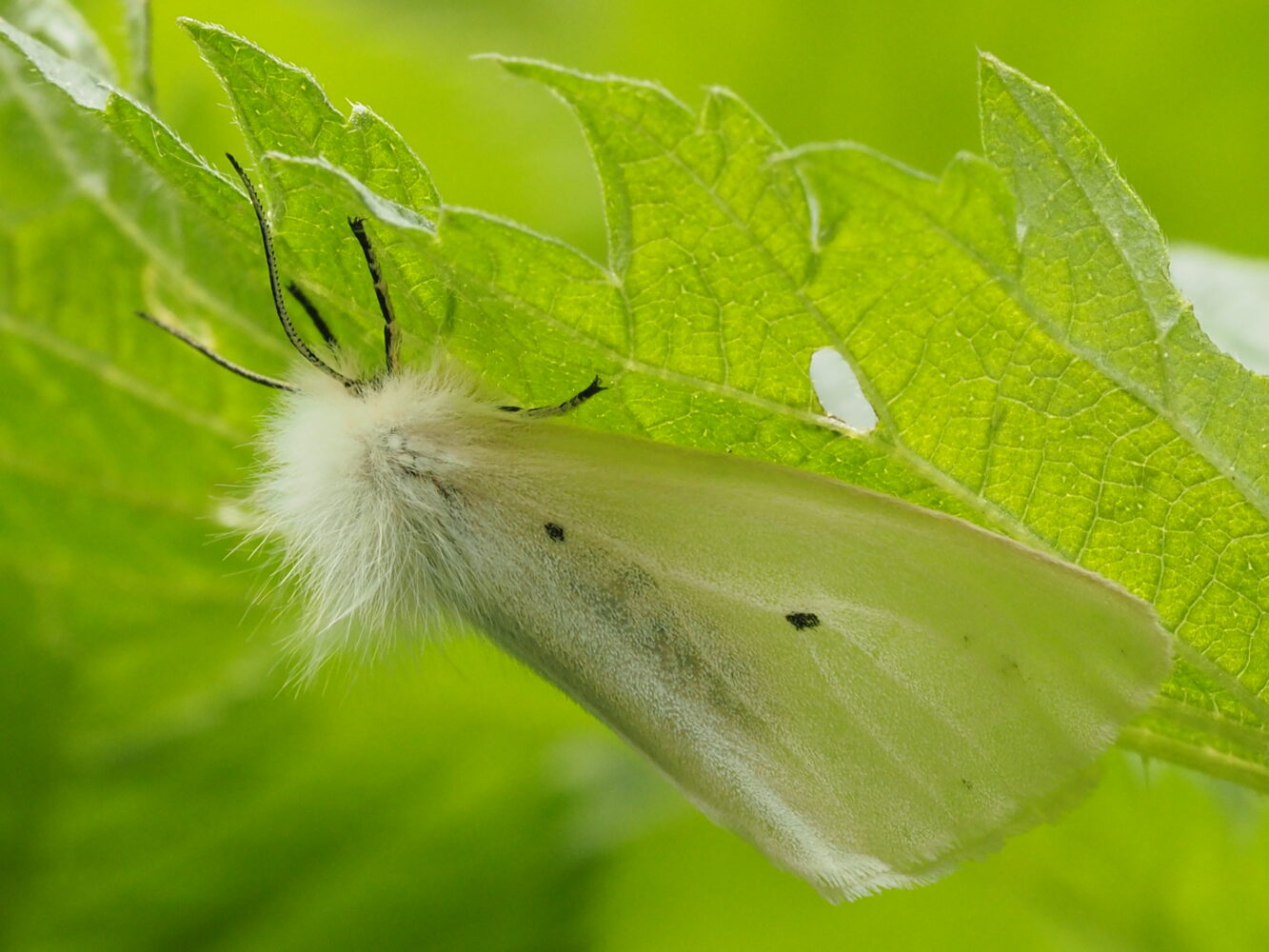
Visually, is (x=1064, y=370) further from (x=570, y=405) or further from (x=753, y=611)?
(x=570, y=405)

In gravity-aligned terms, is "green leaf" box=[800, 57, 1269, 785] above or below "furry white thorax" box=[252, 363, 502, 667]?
above

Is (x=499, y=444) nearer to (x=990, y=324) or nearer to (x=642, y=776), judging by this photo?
(x=990, y=324)

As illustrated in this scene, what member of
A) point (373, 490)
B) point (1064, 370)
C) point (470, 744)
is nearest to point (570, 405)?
point (373, 490)

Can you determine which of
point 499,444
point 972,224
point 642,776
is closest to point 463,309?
point 499,444

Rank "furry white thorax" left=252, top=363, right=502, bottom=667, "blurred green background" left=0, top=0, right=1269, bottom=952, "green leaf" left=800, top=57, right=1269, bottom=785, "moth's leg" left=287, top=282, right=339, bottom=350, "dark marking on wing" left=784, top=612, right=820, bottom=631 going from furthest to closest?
"blurred green background" left=0, top=0, right=1269, bottom=952, "moth's leg" left=287, top=282, right=339, bottom=350, "furry white thorax" left=252, top=363, right=502, bottom=667, "dark marking on wing" left=784, top=612, right=820, bottom=631, "green leaf" left=800, top=57, right=1269, bottom=785

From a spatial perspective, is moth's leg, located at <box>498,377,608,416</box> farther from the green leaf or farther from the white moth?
the green leaf

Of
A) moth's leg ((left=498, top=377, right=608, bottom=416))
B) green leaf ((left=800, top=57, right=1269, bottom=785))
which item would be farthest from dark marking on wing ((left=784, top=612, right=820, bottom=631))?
moth's leg ((left=498, top=377, right=608, bottom=416))

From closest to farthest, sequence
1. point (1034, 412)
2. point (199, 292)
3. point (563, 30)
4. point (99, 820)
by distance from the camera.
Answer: point (1034, 412), point (199, 292), point (99, 820), point (563, 30)
